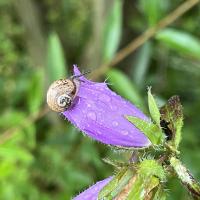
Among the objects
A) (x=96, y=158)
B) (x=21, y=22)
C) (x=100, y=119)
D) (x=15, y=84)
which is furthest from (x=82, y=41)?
(x=100, y=119)

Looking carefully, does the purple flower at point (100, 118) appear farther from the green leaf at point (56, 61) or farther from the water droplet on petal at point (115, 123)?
the green leaf at point (56, 61)

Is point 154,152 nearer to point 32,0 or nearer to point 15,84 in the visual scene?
point 15,84

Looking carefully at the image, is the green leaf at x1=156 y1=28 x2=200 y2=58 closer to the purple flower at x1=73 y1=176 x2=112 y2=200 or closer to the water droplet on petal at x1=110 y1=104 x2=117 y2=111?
the water droplet on petal at x1=110 y1=104 x2=117 y2=111

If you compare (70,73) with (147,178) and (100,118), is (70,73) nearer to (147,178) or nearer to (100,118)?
(100,118)

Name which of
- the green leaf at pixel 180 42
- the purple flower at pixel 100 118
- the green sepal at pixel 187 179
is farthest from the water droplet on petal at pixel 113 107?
the green leaf at pixel 180 42

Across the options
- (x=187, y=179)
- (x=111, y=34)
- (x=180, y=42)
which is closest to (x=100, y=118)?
(x=187, y=179)

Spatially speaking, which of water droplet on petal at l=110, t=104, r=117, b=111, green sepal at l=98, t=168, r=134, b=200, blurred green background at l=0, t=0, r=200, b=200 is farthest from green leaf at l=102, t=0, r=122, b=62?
green sepal at l=98, t=168, r=134, b=200
